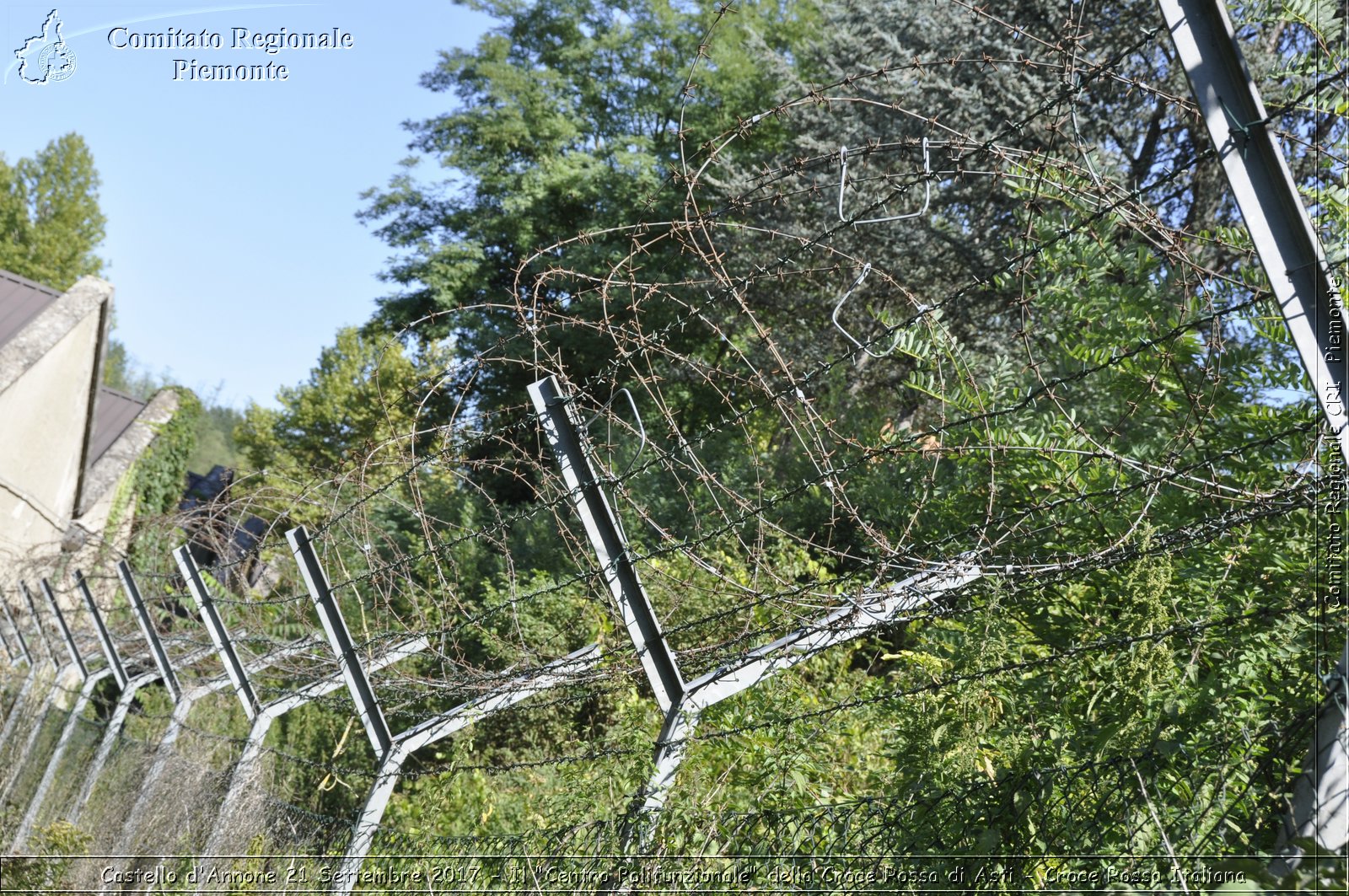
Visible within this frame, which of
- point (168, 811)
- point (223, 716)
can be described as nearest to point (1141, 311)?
point (168, 811)

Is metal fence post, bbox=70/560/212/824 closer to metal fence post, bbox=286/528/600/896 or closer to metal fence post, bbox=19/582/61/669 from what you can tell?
metal fence post, bbox=286/528/600/896

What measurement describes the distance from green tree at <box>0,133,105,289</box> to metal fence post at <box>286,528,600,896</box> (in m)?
35.8

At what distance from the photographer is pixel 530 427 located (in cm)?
379

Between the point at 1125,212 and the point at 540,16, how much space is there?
69.7 feet

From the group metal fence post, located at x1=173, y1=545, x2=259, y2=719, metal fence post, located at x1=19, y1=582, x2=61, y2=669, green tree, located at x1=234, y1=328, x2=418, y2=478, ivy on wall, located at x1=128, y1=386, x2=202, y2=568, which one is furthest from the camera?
green tree, located at x1=234, y1=328, x2=418, y2=478

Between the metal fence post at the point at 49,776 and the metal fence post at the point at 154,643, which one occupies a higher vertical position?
the metal fence post at the point at 154,643

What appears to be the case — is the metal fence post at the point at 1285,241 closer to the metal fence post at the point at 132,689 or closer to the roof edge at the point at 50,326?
the metal fence post at the point at 132,689

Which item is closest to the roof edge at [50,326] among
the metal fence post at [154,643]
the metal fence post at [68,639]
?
the metal fence post at [68,639]

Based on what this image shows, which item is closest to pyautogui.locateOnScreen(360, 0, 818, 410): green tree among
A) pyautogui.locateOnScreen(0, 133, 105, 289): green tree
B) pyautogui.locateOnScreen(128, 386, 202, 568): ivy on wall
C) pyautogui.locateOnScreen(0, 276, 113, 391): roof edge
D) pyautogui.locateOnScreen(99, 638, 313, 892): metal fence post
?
pyautogui.locateOnScreen(128, 386, 202, 568): ivy on wall

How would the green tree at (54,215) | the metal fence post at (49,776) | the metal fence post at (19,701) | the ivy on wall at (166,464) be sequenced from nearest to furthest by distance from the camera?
1. the metal fence post at (49,776)
2. the metal fence post at (19,701)
3. the ivy on wall at (166,464)
4. the green tree at (54,215)

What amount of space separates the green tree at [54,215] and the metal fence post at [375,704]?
3579 cm

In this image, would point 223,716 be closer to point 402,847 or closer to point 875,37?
point 402,847

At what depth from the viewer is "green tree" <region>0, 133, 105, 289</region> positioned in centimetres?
3434

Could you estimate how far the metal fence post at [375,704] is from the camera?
386 centimetres
